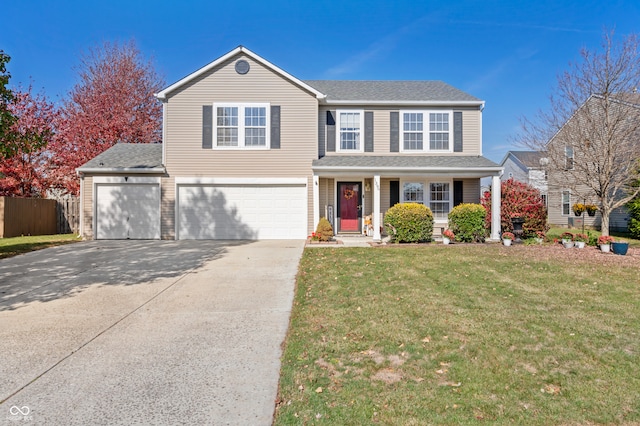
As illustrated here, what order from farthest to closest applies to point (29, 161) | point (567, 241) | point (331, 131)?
point (29, 161) → point (331, 131) → point (567, 241)

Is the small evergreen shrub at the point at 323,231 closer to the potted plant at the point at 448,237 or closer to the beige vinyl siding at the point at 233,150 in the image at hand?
the beige vinyl siding at the point at 233,150

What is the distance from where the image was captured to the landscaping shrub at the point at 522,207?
41.3ft

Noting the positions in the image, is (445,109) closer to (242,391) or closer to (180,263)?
(180,263)

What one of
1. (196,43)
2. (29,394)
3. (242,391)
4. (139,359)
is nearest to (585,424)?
(242,391)

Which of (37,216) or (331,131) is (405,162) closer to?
(331,131)

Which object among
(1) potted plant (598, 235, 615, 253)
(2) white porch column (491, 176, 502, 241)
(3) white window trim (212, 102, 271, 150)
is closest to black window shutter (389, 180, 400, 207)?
(2) white porch column (491, 176, 502, 241)

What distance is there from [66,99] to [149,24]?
11619mm

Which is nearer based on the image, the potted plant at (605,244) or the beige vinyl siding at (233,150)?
the potted plant at (605,244)

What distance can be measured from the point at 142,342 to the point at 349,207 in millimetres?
10828

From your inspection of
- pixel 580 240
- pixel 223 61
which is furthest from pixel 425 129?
pixel 223 61

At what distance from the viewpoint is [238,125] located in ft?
44.2

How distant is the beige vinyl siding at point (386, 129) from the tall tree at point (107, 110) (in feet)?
46.6

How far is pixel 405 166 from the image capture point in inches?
497

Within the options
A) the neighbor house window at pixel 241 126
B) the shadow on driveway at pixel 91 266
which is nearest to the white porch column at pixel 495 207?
the neighbor house window at pixel 241 126
